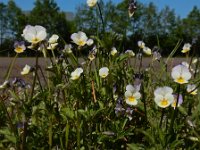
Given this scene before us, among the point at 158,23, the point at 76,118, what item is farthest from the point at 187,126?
the point at 158,23

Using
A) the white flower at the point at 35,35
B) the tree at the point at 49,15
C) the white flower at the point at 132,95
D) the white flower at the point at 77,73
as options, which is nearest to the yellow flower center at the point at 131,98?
the white flower at the point at 132,95

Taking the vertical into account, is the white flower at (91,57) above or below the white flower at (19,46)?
below

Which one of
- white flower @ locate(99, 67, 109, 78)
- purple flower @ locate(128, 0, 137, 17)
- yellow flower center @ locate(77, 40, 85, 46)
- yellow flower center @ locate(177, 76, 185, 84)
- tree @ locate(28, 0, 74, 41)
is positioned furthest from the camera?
tree @ locate(28, 0, 74, 41)

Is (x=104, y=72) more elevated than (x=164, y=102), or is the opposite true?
(x=104, y=72)

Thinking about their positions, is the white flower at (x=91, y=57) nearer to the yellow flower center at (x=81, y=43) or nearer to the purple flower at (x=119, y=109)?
the yellow flower center at (x=81, y=43)

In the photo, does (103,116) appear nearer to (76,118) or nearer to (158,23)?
(76,118)

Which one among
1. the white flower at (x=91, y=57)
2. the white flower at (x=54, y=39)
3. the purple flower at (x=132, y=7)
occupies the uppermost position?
the purple flower at (x=132, y=7)

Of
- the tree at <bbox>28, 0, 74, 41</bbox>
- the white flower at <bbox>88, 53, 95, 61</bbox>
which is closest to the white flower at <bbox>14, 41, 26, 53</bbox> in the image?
the white flower at <bbox>88, 53, 95, 61</bbox>

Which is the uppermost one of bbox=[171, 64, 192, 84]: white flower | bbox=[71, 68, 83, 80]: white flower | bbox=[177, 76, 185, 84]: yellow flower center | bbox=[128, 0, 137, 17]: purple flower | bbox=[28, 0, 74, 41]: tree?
bbox=[28, 0, 74, 41]: tree

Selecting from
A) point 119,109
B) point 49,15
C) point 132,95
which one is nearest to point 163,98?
point 132,95

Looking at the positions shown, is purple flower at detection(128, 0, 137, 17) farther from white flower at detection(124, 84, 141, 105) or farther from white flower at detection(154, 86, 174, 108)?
white flower at detection(154, 86, 174, 108)

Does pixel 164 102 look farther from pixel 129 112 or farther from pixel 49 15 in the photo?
pixel 49 15

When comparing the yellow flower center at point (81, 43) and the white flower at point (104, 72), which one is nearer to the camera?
the white flower at point (104, 72)

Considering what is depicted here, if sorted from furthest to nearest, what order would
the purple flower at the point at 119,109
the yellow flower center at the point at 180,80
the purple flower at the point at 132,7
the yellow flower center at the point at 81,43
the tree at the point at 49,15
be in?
1. the tree at the point at 49,15
2. the purple flower at the point at 132,7
3. the yellow flower center at the point at 81,43
4. the purple flower at the point at 119,109
5. the yellow flower center at the point at 180,80
